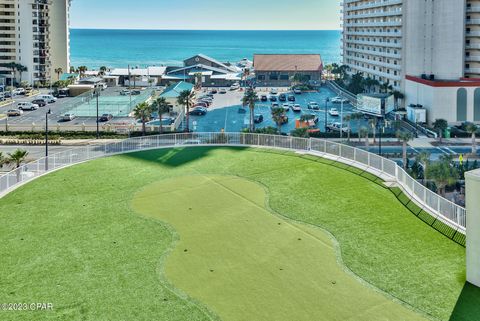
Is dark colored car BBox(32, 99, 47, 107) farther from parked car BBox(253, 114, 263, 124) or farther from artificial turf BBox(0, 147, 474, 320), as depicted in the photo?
artificial turf BBox(0, 147, 474, 320)

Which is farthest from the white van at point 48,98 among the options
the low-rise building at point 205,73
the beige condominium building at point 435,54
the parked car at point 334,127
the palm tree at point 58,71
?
the beige condominium building at point 435,54

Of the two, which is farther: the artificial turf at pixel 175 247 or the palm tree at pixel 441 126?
the palm tree at pixel 441 126

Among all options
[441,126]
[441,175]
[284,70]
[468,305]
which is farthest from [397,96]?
[468,305]

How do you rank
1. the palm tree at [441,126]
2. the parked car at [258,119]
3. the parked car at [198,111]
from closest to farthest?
the palm tree at [441,126] → the parked car at [258,119] → the parked car at [198,111]

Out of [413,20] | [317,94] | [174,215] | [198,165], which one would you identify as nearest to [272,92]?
[317,94]

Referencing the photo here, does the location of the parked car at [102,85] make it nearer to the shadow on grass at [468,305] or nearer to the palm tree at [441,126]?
the palm tree at [441,126]
